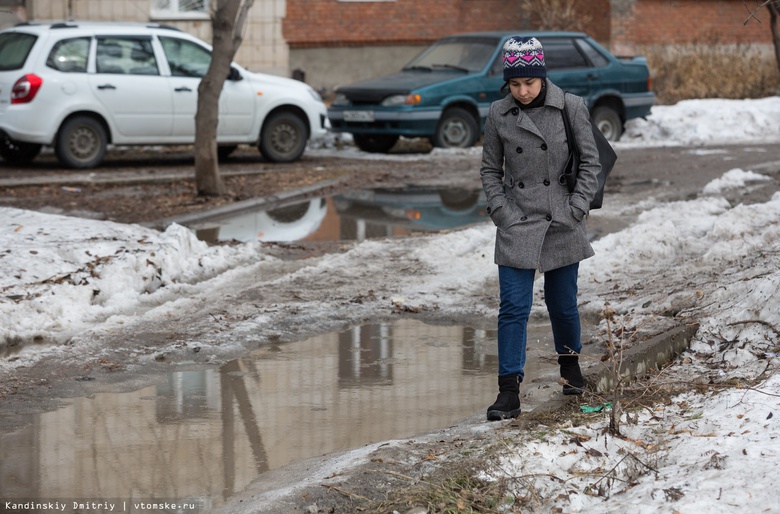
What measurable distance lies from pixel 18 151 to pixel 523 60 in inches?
480

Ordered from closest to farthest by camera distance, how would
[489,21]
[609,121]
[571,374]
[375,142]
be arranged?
[571,374]
[375,142]
[609,121]
[489,21]

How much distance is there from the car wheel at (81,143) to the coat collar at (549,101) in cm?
1084

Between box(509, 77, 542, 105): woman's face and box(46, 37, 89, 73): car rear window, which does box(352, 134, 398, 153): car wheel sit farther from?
box(509, 77, 542, 105): woman's face

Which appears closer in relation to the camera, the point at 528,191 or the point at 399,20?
the point at 528,191

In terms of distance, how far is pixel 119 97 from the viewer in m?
15.2

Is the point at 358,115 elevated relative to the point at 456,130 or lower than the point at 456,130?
elevated

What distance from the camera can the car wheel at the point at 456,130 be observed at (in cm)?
1766

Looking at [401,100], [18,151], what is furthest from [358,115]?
[18,151]

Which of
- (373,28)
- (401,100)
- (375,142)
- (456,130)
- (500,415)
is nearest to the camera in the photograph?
(500,415)

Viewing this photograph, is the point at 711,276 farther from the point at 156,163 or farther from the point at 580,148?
the point at 156,163

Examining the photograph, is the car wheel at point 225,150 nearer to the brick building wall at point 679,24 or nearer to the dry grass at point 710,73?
the dry grass at point 710,73

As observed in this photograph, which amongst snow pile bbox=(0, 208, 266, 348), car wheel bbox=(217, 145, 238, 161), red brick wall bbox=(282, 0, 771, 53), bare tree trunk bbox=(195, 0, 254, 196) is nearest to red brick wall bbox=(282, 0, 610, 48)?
red brick wall bbox=(282, 0, 771, 53)

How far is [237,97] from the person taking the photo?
16016 millimetres

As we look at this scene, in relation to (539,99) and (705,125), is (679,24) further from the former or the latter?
(539,99)
